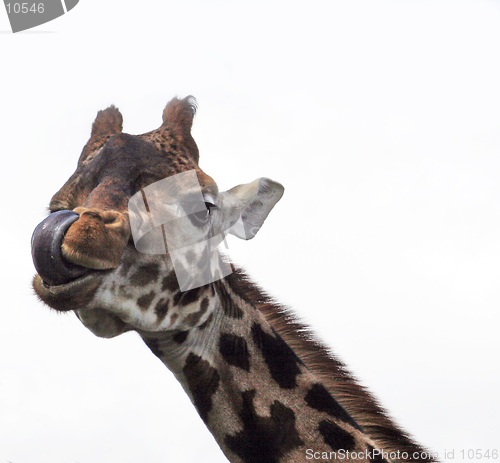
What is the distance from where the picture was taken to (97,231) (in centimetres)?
468

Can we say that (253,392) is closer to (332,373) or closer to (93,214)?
(332,373)

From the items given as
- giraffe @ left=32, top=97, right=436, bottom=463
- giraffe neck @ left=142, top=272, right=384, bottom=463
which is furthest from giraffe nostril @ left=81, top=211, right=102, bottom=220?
giraffe neck @ left=142, top=272, right=384, bottom=463

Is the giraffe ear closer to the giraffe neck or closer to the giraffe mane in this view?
the giraffe mane

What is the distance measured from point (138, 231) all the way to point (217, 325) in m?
1.22

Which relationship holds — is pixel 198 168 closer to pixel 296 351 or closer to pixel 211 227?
pixel 211 227

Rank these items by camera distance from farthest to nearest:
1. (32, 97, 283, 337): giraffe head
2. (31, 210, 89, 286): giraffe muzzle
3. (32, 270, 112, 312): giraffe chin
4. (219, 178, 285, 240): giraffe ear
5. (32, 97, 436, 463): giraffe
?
1. (219, 178, 285, 240): giraffe ear
2. (32, 97, 436, 463): giraffe
3. (32, 270, 112, 312): giraffe chin
4. (32, 97, 283, 337): giraffe head
5. (31, 210, 89, 286): giraffe muzzle

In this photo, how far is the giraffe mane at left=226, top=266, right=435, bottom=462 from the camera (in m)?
5.72

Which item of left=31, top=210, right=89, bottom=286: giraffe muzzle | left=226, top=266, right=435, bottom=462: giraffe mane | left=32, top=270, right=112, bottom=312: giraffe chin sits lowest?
left=226, top=266, right=435, bottom=462: giraffe mane

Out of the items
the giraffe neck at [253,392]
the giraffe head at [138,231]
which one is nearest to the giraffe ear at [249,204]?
the giraffe head at [138,231]

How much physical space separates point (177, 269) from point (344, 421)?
81.6 inches

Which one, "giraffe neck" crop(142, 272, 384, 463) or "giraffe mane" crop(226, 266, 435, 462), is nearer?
"giraffe neck" crop(142, 272, 384, 463)

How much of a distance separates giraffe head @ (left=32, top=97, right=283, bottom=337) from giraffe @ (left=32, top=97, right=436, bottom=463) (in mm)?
13

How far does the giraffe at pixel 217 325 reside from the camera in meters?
5.18

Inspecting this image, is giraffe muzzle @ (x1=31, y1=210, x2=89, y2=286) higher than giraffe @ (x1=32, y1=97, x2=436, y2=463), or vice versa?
giraffe muzzle @ (x1=31, y1=210, x2=89, y2=286)
